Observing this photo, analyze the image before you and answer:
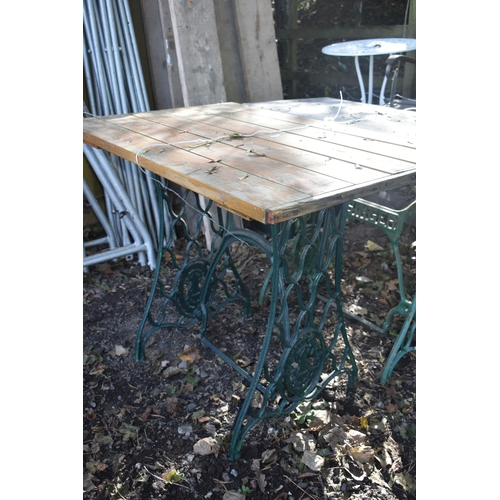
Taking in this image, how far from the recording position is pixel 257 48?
11.6 ft

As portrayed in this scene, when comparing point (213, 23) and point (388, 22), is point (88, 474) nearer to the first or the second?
point (213, 23)

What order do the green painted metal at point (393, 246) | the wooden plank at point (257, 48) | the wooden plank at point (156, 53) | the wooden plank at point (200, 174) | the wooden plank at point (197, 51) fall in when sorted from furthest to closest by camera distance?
the wooden plank at point (257, 48), the wooden plank at point (156, 53), the wooden plank at point (197, 51), the green painted metal at point (393, 246), the wooden plank at point (200, 174)

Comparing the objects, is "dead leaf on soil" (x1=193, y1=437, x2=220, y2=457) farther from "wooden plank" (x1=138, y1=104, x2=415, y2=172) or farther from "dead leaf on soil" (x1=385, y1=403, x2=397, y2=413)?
"wooden plank" (x1=138, y1=104, x2=415, y2=172)

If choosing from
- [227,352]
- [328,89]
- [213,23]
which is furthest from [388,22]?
[227,352]

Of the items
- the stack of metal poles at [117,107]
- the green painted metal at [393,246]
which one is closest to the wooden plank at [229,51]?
the stack of metal poles at [117,107]

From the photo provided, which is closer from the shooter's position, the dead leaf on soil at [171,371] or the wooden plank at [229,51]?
the dead leaf on soil at [171,371]

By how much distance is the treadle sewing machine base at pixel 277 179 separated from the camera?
5.21 ft

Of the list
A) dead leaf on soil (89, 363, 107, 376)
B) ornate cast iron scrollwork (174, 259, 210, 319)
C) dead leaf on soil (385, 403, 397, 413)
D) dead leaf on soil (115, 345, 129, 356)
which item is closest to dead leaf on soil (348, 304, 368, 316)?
dead leaf on soil (385, 403, 397, 413)

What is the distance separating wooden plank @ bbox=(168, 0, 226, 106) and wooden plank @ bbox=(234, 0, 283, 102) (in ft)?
0.90

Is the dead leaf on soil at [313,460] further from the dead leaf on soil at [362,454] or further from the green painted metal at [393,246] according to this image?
the green painted metal at [393,246]

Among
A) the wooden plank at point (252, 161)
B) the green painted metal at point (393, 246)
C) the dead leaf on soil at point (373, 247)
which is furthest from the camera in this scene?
the dead leaf on soil at point (373, 247)

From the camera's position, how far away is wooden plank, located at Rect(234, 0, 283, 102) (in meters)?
3.44

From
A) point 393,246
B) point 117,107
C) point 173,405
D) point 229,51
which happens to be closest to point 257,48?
point 229,51

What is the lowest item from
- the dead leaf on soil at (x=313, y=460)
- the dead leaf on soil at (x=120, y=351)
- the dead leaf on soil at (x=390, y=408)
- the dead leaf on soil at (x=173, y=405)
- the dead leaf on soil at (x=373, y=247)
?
the dead leaf on soil at (x=390, y=408)
